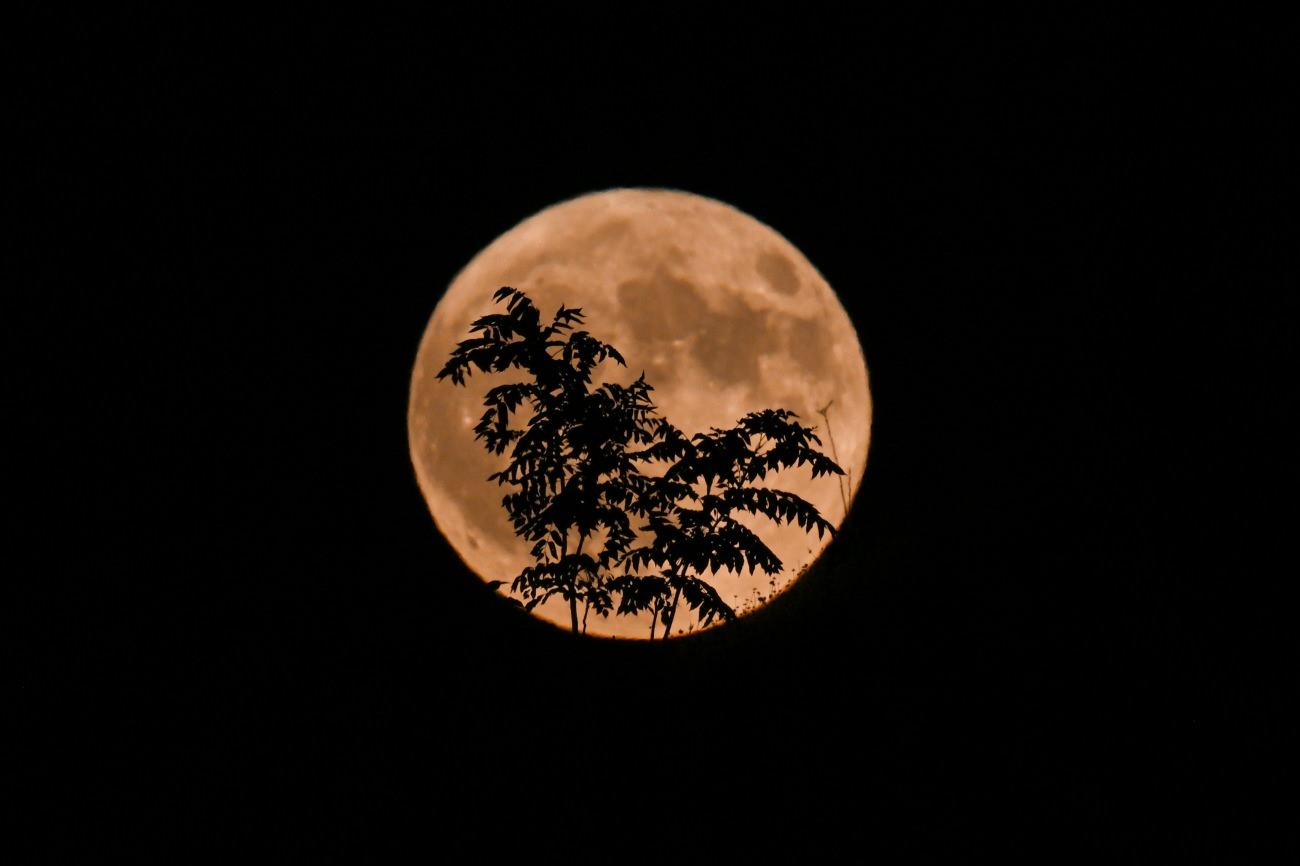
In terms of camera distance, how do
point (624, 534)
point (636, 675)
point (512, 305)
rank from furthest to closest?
point (636, 675) → point (624, 534) → point (512, 305)

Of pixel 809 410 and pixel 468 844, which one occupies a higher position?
pixel 809 410

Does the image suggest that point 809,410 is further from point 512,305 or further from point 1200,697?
point 1200,697

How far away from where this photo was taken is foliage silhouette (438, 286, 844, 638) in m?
6.01

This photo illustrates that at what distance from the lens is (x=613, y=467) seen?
6.21m

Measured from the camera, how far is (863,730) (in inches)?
365

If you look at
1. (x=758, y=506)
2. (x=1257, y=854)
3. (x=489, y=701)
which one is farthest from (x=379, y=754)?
(x=1257, y=854)

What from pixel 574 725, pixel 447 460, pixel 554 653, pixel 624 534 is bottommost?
pixel 574 725

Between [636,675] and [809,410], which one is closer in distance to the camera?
[636,675]

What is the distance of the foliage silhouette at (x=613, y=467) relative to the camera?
601 cm

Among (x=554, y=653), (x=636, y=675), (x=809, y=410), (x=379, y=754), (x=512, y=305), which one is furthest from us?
(x=809, y=410)

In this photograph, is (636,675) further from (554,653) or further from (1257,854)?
(1257,854)

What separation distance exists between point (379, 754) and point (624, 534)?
459 centimetres

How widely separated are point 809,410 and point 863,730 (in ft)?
11.4

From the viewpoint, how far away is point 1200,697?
969 cm
